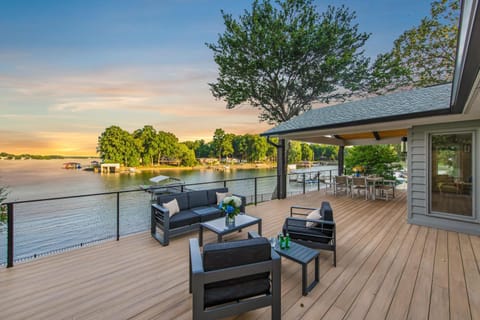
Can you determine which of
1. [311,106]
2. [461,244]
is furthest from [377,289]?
[311,106]

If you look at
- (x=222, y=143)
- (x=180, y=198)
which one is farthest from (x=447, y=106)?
(x=222, y=143)

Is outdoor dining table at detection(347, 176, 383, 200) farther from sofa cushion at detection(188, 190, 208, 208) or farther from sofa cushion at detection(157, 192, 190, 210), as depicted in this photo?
sofa cushion at detection(157, 192, 190, 210)

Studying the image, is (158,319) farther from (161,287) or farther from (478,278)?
(478,278)

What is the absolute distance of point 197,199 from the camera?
4578 mm

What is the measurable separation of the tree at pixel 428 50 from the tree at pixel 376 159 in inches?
134

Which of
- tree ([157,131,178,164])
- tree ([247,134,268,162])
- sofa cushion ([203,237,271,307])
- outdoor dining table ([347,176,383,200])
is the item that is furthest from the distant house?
tree ([247,134,268,162])

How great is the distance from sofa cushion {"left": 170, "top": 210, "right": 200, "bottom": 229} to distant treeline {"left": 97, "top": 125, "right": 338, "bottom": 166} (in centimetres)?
2017

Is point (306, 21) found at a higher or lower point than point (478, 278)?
higher

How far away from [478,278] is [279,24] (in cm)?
1093

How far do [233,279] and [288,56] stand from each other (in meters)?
10.6

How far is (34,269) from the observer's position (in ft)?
8.67

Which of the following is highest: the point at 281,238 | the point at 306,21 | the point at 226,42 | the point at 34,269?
the point at 306,21

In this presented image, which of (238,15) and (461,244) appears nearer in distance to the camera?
(461,244)

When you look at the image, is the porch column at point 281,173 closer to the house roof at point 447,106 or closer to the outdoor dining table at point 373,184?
the house roof at point 447,106
